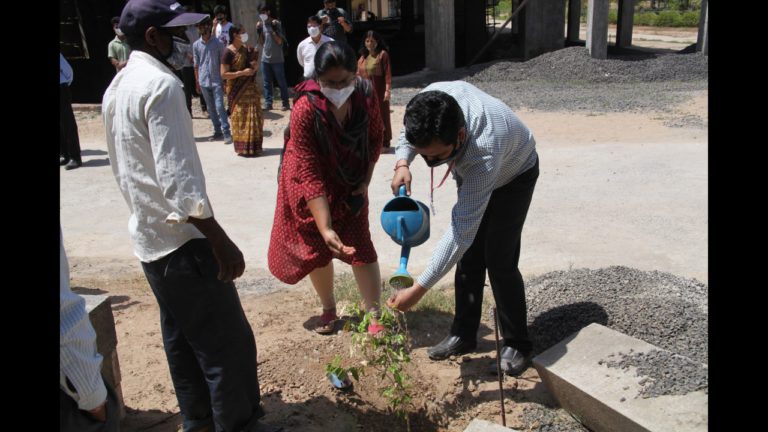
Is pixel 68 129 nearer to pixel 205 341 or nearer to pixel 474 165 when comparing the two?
pixel 205 341

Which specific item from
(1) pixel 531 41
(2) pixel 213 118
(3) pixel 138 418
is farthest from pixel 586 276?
(1) pixel 531 41

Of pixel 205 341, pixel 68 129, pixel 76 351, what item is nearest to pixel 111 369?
pixel 205 341

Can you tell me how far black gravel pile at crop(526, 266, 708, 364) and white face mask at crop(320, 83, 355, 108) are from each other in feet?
5.44


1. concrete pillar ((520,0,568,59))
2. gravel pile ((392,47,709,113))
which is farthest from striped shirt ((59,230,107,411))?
concrete pillar ((520,0,568,59))

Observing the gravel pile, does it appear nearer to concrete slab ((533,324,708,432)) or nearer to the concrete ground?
the concrete ground

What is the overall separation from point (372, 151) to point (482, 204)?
93 centimetres

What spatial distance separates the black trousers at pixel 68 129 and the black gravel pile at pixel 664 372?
7486 millimetres

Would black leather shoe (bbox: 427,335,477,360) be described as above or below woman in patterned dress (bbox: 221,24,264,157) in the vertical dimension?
below

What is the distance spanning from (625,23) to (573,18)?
1.69 m

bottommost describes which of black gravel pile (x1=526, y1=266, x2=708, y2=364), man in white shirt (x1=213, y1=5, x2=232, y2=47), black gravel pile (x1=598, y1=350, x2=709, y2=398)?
black gravel pile (x1=526, y1=266, x2=708, y2=364)

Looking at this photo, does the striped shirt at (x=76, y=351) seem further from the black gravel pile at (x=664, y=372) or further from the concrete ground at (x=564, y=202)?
the concrete ground at (x=564, y=202)

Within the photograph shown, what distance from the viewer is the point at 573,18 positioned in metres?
19.9

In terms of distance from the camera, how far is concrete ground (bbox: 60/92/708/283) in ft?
16.9

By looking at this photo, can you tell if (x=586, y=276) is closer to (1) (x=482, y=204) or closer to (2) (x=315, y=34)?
(1) (x=482, y=204)
